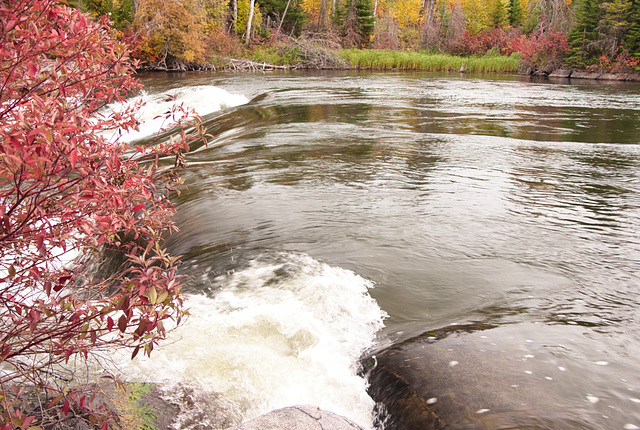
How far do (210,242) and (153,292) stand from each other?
3500mm

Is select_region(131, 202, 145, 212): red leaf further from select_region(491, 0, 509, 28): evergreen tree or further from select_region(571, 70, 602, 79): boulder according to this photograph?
select_region(491, 0, 509, 28): evergreen tree

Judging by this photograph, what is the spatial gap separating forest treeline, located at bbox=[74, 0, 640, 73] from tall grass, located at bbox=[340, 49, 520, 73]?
4.17 feet

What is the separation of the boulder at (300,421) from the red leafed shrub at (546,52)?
32764 millimetres

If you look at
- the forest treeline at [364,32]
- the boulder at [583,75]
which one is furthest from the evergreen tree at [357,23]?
the boulder at [583,75]

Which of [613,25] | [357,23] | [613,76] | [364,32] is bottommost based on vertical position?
[613,76]

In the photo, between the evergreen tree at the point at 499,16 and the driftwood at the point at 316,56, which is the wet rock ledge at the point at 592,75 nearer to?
the driftwood at the point at 316,56

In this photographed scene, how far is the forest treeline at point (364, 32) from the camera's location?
88.0ft

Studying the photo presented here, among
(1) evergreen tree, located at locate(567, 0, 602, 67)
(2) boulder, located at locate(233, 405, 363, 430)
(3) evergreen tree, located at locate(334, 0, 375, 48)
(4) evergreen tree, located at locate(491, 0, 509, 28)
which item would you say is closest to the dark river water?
(2) boulder, located at locate(233, 405, 363, 430)

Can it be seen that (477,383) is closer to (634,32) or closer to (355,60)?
(634,32)

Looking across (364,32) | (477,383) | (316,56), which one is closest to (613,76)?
(316,56)

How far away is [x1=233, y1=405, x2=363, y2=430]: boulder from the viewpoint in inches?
93.6

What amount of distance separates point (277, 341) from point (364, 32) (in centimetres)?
4079

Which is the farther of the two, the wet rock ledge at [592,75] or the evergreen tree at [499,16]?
the evergreen tree at [499,16]

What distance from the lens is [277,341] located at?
3.57 metres
